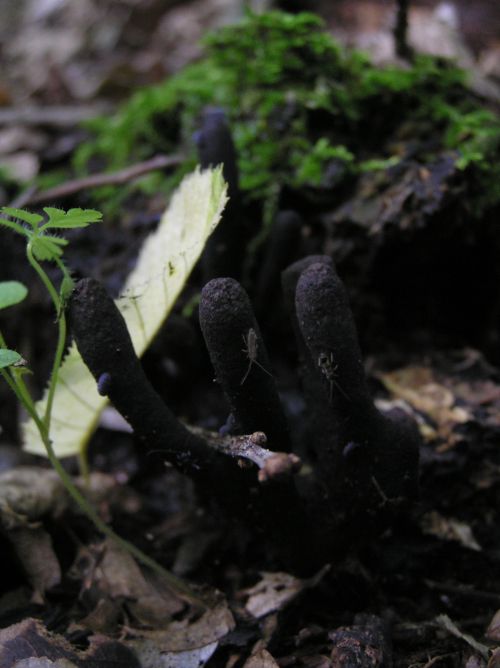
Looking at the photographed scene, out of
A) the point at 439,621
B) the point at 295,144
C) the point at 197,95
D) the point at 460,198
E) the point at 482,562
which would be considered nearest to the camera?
the point at 439,621

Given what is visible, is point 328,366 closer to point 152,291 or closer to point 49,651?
point 152,291

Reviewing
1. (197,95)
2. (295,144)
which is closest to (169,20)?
(197,95)

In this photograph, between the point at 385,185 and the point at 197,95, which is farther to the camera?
the point at 197,95

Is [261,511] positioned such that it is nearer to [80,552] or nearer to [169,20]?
[80,552]

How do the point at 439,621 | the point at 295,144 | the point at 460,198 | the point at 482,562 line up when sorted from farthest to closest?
the point at 295,144 → the point at 460,198 → the point at 482,562 → the point at 439,621

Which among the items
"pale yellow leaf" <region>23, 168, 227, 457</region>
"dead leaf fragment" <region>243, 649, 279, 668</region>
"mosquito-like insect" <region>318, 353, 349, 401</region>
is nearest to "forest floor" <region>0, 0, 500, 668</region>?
"dead leaf fragment" <region>243, 649, 279, 668</region>

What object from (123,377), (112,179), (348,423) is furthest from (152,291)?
(112,179)
